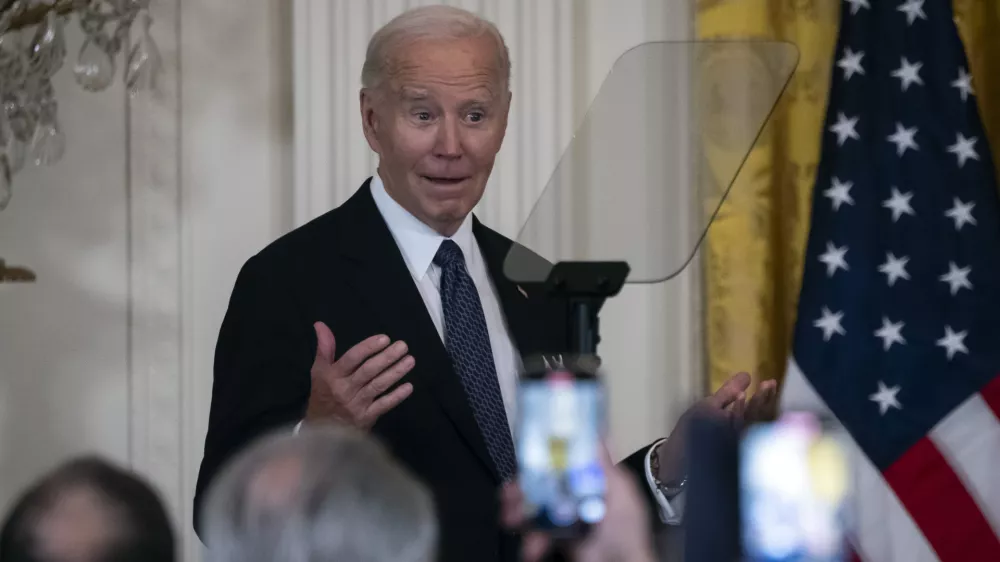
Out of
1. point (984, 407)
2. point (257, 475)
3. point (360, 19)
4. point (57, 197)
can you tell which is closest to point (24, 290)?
point (57, 197)

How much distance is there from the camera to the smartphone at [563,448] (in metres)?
1.08

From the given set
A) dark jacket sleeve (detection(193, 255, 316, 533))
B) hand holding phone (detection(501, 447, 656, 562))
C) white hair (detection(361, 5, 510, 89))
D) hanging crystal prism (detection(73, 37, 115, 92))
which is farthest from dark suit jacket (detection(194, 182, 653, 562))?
hand holding phone (detection(501, 447, 656, 562))

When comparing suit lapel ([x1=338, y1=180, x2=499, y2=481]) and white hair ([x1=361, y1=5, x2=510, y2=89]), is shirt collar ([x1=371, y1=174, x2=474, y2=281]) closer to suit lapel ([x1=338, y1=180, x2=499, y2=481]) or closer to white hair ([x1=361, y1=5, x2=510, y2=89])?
suit lapel ([x1=338, y1=180, x2=499, y2=481])

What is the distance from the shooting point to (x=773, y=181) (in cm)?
331

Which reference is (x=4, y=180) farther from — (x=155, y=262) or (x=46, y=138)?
(x=155, y=262)

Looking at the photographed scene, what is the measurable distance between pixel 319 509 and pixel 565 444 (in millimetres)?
233

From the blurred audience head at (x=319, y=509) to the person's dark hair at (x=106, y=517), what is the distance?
0.16 ft

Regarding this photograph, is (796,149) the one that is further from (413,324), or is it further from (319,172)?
(413,324)

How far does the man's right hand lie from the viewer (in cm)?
187

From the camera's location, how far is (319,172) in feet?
10.9

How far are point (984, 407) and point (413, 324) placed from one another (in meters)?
1.55

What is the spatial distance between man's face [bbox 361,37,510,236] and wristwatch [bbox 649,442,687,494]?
551 millimetres

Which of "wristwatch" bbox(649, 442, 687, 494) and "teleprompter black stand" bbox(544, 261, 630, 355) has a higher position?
"teleprompter black stand" bbox(544, 261, 630, 355)

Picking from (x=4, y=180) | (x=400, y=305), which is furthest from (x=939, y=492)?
(x=4, y=180)
